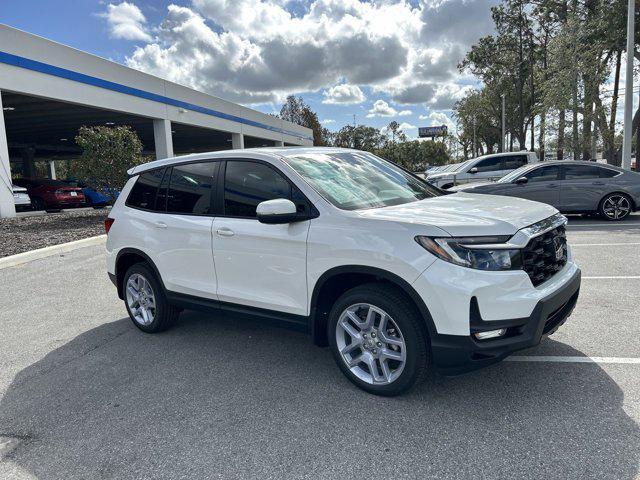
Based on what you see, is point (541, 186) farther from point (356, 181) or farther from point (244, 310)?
point (244, 310)

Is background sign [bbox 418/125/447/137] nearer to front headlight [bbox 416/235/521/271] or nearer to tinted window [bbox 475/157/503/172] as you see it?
tinted window [bbox 475/157/503/172]

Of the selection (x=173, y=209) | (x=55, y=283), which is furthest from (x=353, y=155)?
(x=55, y=283)

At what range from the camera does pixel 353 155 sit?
4.56 metres

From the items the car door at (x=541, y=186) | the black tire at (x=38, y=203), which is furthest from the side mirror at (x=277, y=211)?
the black tire at (x=38, y=203)

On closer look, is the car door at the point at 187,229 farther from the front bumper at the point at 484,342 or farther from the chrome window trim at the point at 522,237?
the chrome window trim at the point at 522,237

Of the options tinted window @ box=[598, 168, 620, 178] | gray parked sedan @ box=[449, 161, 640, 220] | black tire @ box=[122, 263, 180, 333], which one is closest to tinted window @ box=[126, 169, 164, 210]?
black tire @ box=[122, 263, 180, 333]

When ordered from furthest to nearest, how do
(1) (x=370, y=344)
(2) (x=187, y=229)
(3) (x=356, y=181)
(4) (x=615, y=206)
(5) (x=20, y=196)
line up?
1. (5) (x=20, y=196)
2. (4) (x=615, y=206)
3. (2) (x=187, y=229)
4. (3) (x=356, y=181)
5. (1) (x=370, y=344)

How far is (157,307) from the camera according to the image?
4867 mm

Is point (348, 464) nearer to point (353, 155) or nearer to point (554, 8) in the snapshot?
point (353, 155)

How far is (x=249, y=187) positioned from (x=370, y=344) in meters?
1.66

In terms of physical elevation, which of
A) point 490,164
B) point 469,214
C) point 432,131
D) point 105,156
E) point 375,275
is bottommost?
point 375,275

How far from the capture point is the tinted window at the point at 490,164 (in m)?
17.3

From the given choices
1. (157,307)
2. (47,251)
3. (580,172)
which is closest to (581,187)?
(580,172)

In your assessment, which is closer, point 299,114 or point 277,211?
point 277,211
